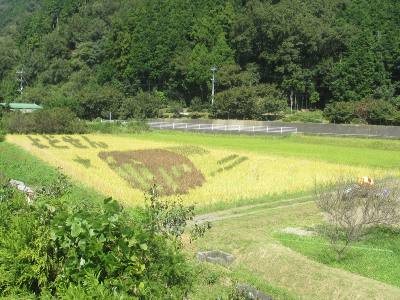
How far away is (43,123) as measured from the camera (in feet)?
139

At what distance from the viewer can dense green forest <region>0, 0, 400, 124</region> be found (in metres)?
58.6

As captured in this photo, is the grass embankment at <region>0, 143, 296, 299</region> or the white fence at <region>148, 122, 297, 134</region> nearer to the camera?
the grass embankment at <region>0, 143, 296, 299</region>

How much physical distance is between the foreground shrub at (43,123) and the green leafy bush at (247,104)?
65.0 feet

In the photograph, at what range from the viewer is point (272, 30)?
6581 cm

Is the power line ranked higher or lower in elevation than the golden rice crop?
higher

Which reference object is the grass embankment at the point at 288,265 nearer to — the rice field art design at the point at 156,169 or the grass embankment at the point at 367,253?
the grass embankment at the point at 367,253

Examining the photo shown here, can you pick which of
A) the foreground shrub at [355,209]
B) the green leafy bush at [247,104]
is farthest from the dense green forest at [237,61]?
the foreground shrub at [355,209]

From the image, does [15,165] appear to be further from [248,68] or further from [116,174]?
[248,68]

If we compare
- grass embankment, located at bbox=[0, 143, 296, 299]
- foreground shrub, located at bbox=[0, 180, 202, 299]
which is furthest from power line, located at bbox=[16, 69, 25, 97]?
foreground shrub, located at bbox=[0, 180, 202, 299]

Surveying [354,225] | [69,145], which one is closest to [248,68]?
[69,145]

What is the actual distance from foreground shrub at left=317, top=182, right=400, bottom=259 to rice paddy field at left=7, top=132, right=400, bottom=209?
594 cm

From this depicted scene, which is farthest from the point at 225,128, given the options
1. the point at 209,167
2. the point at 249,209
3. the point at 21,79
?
the point at 21,79

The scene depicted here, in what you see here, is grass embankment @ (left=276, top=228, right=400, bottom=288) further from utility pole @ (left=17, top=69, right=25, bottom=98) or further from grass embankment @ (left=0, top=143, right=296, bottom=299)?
utility pole @ (left=17, top=69, right=25, bottom=98)

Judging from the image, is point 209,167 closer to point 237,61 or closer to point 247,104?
point 247,104
